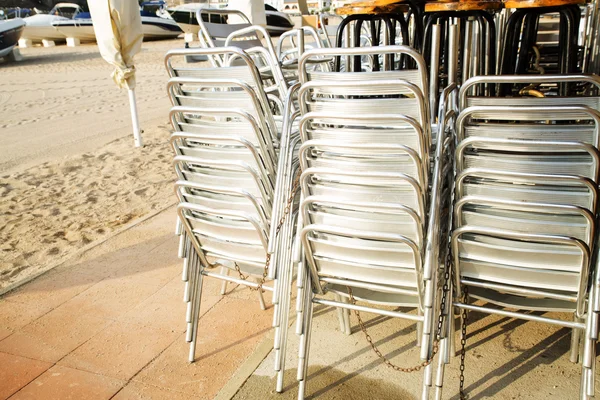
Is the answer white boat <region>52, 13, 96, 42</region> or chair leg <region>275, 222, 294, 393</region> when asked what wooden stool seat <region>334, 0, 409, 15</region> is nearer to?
chair leg <region>275, 222, 294, 393</region>

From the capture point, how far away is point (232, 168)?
2.41 meters

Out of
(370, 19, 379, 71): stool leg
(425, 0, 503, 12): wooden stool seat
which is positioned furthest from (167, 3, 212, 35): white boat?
(425, 0, 503, 12): wooden stool seat

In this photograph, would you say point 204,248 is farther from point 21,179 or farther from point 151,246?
point 21,179

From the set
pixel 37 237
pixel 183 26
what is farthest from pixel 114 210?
pixel 183 26

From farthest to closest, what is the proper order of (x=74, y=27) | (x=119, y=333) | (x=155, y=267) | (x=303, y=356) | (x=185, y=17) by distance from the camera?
1. (x=74, y=27)
2. (x=185, y=17)
3. (x=155, y=267)
4. (x=119, y=333)
5. (x=303, y=356)

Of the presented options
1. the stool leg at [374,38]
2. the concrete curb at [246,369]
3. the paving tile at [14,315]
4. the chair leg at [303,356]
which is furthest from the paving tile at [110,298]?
the stool leg at [374,38]

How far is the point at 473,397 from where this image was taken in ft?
7.94

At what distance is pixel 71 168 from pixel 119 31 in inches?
72.9

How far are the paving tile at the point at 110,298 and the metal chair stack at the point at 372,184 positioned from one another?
156 cm

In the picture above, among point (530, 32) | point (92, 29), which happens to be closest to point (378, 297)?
point (530, 32)

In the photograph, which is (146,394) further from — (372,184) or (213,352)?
(372,184)

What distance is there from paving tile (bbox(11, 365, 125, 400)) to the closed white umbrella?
15.6 feet

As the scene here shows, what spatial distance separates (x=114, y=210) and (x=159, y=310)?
7.89 feet

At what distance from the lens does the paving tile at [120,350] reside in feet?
9.28
